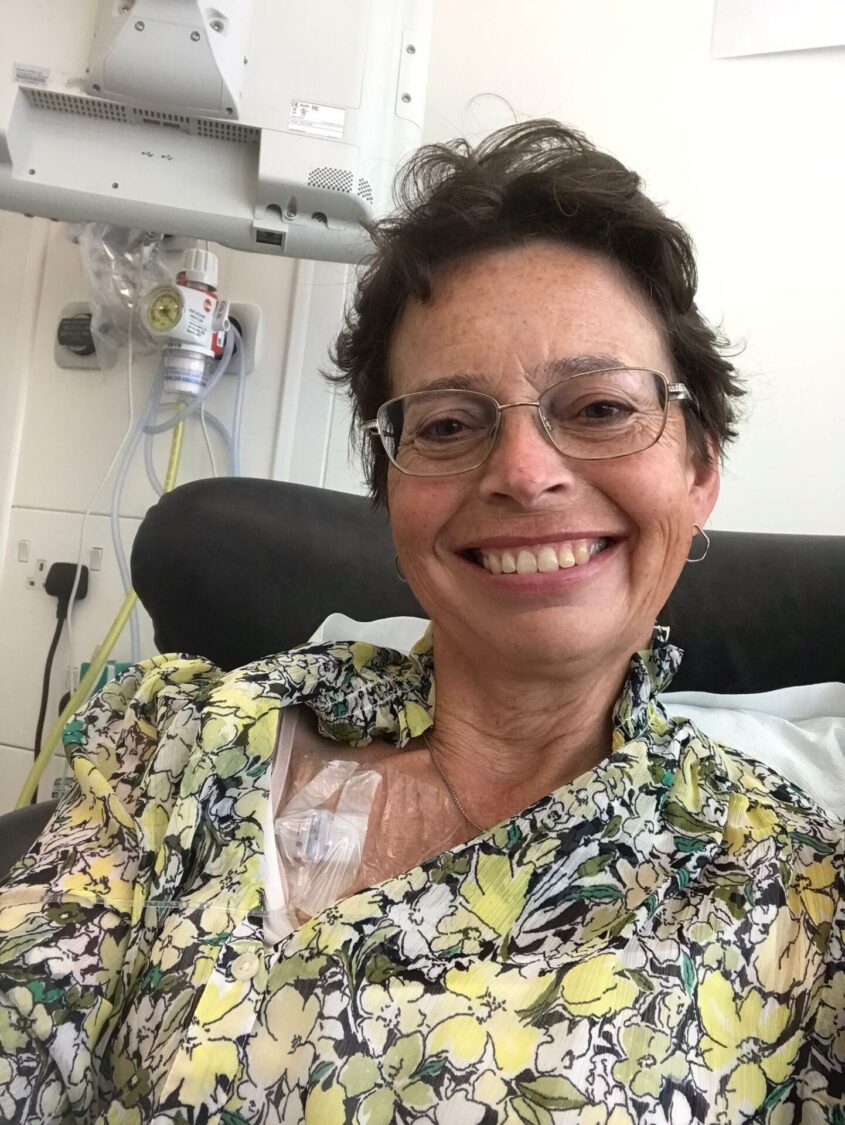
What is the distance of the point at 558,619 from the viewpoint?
2.12ft

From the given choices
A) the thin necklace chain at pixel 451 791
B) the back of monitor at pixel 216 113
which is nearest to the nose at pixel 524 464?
the thin necklace chain at pixel 451 791

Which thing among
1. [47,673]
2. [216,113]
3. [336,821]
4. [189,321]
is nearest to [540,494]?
[336,821]

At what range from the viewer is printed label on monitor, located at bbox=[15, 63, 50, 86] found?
3.62ft

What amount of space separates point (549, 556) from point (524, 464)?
0.29ft

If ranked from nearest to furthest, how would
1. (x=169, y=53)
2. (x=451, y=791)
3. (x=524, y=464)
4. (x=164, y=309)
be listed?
(x=524, y=464) < (x=451, y=791) < (x=169, y=53) < (x=164, y=309)

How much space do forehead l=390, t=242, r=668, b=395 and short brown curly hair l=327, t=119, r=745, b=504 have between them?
24 mm

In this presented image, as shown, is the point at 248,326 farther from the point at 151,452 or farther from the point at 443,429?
the point at 443,429

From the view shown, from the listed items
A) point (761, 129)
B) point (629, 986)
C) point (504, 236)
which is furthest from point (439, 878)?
point (761, 129)

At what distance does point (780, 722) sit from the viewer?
0.95 m

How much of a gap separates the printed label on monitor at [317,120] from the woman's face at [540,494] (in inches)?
23.1

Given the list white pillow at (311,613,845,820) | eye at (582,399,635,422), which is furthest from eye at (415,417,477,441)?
white pillow at (311,613,845,820)

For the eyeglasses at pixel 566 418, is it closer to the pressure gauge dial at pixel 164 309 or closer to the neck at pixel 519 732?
the neck at pixel 519 732

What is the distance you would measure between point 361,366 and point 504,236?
254mm

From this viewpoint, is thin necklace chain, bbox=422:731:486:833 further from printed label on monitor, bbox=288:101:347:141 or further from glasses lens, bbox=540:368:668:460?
printed label on monitor, bbox=288:101:347:141
